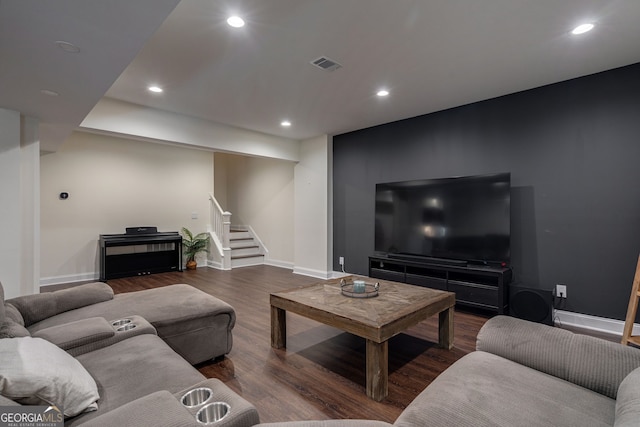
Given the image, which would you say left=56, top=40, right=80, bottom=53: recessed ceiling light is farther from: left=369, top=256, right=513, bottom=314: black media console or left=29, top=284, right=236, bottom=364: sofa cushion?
left=369, top=256, right=513, bottom=314: black media console

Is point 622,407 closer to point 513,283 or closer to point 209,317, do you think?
point 209,317

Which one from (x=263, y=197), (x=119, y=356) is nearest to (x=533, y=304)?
(x=119, y=356)

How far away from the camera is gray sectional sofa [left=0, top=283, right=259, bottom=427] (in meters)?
1.01

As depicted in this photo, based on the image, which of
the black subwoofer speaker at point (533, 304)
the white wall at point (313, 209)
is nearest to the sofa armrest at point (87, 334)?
the black subwoofer speaker at point (533, 304)

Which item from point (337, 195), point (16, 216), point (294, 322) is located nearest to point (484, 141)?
point (337, 195)

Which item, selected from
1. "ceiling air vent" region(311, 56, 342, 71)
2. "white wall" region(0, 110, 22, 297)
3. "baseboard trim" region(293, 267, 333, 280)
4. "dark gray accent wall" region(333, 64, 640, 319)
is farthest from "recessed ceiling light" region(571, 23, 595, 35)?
"white wall" region(0, 110, 22, 297)

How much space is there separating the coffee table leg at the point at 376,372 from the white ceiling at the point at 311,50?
2.22 metres

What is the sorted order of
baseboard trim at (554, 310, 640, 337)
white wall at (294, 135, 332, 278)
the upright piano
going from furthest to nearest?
white wall at (294, 135, 332, 278), the upright piano, baseboard trim at (554, 310, 640, 337)

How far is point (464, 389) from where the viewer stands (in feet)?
4.25

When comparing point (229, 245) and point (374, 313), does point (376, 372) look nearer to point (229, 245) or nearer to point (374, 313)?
point (374, 313)

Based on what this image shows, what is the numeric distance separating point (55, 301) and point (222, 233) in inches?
170

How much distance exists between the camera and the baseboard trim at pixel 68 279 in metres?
5.12

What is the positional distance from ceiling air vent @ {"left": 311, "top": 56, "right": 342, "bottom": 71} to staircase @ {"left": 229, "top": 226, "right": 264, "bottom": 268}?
4.82m

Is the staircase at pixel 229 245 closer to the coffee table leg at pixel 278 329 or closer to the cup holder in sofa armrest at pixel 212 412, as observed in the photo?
the coffee table leg at pixel 278 329
